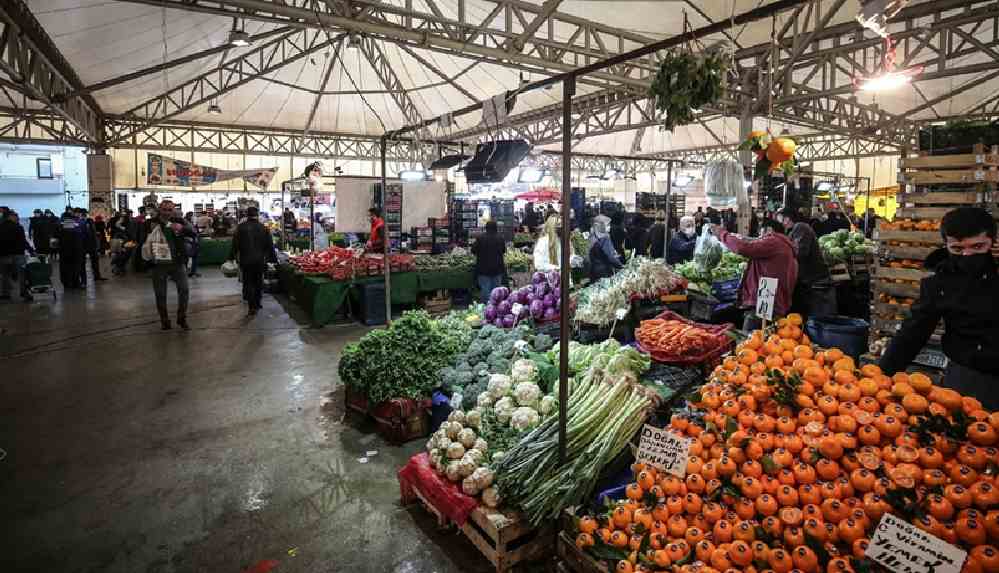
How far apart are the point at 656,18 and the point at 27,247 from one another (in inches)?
511

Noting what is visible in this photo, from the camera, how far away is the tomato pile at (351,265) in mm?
8531

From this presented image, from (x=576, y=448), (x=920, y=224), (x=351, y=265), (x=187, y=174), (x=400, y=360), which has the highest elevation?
(x=187, y=174)

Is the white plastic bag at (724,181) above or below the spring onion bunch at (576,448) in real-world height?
above

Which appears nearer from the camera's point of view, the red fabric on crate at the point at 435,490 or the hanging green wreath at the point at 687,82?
the hanging green wreath at the point at 687,82

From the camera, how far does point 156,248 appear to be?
24.2ft

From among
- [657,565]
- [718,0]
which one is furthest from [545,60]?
[657,565]

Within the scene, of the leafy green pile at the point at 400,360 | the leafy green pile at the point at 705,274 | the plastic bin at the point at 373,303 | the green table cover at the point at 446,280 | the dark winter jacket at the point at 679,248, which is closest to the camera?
the leafy green pile at the point at 400,360

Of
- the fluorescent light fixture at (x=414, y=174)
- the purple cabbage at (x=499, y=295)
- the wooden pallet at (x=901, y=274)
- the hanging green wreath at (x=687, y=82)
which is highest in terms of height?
the fluorescent light fixture at (x=414, y=174)

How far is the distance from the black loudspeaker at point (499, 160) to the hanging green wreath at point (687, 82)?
9.55 feet

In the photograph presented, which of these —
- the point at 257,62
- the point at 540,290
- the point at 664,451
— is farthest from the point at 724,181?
the point at 257,62

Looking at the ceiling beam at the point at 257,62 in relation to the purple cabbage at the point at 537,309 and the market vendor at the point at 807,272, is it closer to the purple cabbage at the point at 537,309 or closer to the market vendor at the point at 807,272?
the purple cabbage at the point at 537,309

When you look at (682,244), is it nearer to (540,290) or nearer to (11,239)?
(540,290)

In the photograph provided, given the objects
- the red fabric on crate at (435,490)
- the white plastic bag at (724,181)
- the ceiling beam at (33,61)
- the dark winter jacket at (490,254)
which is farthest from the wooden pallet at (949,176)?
the ceiling beam at (33,61)

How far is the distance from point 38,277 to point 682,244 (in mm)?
12956
